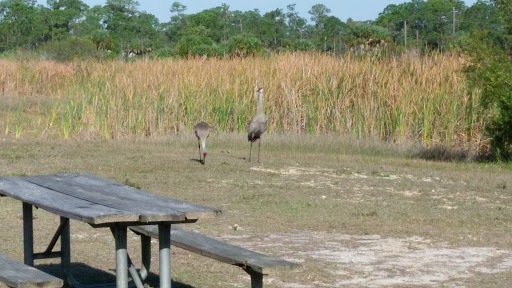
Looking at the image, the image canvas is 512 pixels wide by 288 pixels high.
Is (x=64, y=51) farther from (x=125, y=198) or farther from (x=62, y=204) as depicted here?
(x=62, y=204)

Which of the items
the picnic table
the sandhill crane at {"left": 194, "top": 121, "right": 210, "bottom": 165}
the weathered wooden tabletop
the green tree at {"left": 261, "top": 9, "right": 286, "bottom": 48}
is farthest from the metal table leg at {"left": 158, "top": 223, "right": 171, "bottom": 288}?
the green tree at {"left": 261, "top": 9, "right": 286, "bottom": 48}

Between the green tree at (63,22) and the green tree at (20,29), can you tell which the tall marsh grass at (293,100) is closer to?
the green tree at (20,29)

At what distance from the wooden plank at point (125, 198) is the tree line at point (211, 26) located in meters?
37.4

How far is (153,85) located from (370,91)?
15.0ft

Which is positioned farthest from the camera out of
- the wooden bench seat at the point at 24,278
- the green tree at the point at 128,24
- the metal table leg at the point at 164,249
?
the green tree at the point at 128,24

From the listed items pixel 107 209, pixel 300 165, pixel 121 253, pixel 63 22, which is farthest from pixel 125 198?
pixel 63 22

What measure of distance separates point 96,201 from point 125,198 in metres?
0.22

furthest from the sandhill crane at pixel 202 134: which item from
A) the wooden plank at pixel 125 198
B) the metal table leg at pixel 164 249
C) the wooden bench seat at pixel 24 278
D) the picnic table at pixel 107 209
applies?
the wooden bench seat at pixel 24 278

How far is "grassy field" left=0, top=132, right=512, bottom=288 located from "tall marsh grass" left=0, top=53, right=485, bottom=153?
602 millimetres

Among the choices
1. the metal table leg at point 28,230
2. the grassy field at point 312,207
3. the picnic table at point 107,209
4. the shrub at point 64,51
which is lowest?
the grassy field at point 312,207

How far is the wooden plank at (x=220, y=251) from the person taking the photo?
5.40m

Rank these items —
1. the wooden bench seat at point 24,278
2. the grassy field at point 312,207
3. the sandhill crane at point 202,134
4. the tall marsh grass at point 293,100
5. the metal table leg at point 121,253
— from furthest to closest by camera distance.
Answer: the tall marsh grass at point 293,100, the sandhill crane at point 202,134, the grassy field at point 312,207, the metal table leg at point 121,253, the wooden bench seat at point 24,278

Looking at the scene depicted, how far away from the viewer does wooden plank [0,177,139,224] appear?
5.00 m

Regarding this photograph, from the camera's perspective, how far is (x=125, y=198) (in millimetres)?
5785
